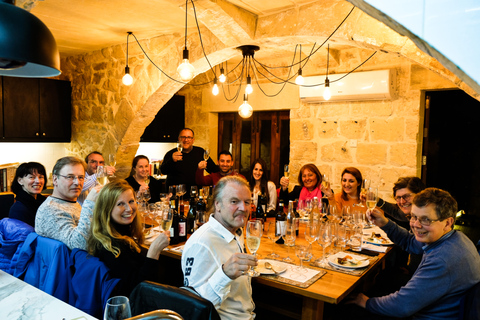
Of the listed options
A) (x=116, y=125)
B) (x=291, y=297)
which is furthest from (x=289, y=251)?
(x=116, y=125)

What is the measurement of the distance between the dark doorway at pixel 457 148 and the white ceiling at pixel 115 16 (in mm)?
3030

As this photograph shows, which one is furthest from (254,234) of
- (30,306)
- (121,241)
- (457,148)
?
(457,148)

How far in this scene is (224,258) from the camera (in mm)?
1811

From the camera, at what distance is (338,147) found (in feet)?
17.4

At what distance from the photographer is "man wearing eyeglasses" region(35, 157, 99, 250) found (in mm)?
2248

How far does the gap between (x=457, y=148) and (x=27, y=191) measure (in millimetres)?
5625

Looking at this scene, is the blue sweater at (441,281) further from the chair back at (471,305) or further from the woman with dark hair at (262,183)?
the woman with dark hair at (262,183)

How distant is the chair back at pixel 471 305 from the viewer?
5.42 feet

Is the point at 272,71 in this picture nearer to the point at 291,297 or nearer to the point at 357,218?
the point at 357,218

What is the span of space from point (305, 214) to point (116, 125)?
3.50 metres

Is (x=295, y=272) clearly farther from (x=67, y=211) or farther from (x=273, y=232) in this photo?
(x=67, y=211)

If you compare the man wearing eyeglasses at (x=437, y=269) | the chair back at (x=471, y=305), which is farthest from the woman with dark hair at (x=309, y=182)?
the chair back at (x=471, y=305)

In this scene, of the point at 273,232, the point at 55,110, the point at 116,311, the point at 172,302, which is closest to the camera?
the point at 116,311

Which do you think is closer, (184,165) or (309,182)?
(309,182)
